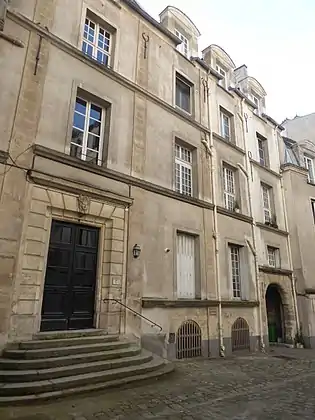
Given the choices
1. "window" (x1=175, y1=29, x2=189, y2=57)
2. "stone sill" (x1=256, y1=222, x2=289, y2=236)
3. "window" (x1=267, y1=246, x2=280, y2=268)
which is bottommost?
"window" (x1=267, y1=246, x2=280, y2=268)

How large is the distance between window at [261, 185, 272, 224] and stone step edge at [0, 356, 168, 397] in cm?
1003

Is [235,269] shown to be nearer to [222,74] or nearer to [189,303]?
[189,303]

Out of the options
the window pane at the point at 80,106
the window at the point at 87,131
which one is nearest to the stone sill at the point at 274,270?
the window at the point at 87,131

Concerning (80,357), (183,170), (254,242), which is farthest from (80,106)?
(254,242)

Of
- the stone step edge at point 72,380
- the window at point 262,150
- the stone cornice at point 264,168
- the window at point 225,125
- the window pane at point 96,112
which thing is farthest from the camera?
the window at point 262,150

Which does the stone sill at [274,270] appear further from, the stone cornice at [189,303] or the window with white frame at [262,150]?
the window with white frame at [262,150]

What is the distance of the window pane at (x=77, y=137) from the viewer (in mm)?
8204

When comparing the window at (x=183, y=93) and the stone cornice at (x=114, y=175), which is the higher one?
the window at (x=183, y=93)

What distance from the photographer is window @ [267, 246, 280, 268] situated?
13.9m

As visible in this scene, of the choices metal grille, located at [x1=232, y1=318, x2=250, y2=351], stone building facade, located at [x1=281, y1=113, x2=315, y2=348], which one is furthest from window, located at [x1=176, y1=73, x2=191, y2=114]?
metal grille, located at [x1=232, y1=318, x2=250, y2=351]

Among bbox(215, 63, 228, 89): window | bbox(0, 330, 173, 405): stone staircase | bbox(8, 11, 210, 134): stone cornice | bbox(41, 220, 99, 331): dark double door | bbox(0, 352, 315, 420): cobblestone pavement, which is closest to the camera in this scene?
bbox(0, 352, 315, 420): cobblestone pavement

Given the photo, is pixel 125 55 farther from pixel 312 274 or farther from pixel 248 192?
pixel 312 274

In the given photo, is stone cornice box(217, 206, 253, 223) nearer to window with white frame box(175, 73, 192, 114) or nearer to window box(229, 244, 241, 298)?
window box(229, 244, 241, 298)

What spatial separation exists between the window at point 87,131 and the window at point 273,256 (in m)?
9.26
